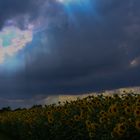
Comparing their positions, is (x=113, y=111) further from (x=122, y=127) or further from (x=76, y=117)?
(x=76, y=117)

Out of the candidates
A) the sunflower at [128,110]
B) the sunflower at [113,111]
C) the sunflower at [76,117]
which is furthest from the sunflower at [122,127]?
the sunflower at [76,117]

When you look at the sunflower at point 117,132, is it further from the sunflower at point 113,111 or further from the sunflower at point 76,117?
the sunflower at point 76,117

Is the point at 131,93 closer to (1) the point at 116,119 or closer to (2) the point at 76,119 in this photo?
(2) the point at 76,119

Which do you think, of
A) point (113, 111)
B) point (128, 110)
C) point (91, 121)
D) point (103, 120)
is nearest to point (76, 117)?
point (91, 121)

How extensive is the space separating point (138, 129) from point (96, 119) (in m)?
3.47

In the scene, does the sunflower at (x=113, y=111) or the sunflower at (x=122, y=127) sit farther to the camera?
the sunflower at (x=113, y=111)

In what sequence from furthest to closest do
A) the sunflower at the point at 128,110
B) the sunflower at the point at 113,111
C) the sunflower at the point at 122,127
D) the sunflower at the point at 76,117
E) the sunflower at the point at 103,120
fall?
1. the sunflower at the point at 76,117
2. the sunflower at the point at 103,120
3. the sunflower at the point at 113,111
4. the sunflower at the point at 128,110
5. the sunflower at the point at 122,127

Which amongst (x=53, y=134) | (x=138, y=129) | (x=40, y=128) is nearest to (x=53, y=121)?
(x=53, y=134)

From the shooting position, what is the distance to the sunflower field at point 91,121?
40.8 feet

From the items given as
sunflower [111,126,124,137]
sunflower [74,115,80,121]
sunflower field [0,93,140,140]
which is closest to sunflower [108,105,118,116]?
sunflower field [0,93,140,140]

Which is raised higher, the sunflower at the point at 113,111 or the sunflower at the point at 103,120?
the sunflower at the point at 113,111

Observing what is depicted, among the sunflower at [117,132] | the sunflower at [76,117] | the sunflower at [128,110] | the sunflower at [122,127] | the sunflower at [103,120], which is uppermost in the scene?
the sunflower at [76,117]

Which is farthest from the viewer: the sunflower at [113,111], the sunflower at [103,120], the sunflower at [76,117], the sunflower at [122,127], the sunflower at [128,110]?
the sunflower at [76,117]

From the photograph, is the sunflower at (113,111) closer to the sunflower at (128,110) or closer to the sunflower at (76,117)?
the sunflower at (128,110)
